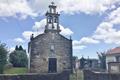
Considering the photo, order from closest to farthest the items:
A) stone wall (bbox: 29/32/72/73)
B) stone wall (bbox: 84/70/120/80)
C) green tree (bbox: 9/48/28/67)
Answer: stone wall (bbox: 84/70/120/80)
stone wall (bbox: 29/32/72/73)
green tree (bbox: 9/48/28/67)

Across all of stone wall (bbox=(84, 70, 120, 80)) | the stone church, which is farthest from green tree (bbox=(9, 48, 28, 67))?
stone wall (bbox=(84, 70, 120, 80))

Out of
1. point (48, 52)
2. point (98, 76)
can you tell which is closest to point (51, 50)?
point (48, 52)

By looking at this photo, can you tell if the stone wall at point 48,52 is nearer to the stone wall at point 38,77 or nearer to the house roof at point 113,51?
the house roof at point 113,51

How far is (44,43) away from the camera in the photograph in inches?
1615

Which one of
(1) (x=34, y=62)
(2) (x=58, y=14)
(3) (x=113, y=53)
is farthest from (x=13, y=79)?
(3) (x=113, y=53)

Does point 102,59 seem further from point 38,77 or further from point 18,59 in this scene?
point 38,77

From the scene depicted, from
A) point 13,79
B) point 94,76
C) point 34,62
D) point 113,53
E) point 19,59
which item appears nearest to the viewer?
point 13,79

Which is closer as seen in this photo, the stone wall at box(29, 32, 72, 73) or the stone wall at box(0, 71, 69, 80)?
the stone wall at box(0, 71, 69, 80)

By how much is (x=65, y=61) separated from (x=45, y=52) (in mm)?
3594

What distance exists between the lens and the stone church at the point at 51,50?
40750mm

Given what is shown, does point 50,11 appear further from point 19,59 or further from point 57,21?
point 19,59

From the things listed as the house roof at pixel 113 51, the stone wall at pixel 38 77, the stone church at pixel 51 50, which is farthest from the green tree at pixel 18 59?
the stone wall at pixel 38 77

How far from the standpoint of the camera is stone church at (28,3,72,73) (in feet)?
134

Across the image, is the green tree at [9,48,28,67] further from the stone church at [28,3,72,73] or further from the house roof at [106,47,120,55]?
the house roof at [106,47,120,55]
